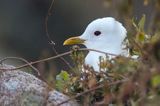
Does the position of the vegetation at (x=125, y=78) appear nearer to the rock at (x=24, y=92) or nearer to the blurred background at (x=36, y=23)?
the rock at (x=24, y=92)

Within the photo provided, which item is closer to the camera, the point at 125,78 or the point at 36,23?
the point at 125,78

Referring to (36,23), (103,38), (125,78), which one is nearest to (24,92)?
(125,78)

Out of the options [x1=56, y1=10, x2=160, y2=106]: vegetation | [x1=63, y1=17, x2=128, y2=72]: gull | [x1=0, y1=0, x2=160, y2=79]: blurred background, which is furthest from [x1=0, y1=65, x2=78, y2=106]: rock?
[x1=0, y1=0, x2=160, y2=79]: blurred background

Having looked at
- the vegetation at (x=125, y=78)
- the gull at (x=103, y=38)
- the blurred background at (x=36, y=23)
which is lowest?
the vegetation at (x=125, y=78)

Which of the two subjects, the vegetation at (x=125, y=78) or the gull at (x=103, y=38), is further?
the gull at (x=103, y=38)

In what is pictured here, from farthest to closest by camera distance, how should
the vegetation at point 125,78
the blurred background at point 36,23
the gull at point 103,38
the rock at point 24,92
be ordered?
1. the blurred background at point 36,23
2. the gull at point 103,38
3. the rock at point 24,92
4. the vegetation at point 125,78

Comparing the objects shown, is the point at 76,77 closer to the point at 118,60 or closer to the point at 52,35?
the point at 118,60

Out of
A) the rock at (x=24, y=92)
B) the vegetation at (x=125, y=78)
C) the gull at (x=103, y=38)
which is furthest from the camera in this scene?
the gull at (x=103, y=38)

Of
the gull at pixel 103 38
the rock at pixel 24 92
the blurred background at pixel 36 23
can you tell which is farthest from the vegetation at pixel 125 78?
the blurred background at pixel 36 23

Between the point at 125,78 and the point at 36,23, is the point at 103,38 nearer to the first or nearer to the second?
the point at 125,78

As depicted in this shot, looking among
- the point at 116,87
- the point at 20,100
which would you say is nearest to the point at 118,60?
the point at 116,87

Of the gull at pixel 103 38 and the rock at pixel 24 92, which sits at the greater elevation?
the gull at pixel 103 38

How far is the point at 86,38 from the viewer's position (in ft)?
20.1

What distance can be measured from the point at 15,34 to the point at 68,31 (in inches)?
43.3
